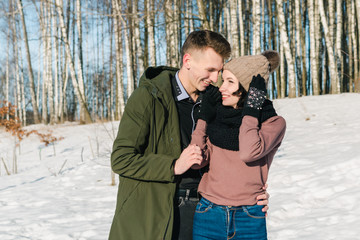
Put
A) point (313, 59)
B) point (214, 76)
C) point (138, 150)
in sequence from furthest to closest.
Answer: point (313, 59) < point (214, 76) < point (138, 150)

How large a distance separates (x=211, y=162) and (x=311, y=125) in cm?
782

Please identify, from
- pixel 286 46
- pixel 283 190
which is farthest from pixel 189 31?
pixel 283 190

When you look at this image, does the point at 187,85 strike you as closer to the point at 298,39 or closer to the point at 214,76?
the point at 214,76

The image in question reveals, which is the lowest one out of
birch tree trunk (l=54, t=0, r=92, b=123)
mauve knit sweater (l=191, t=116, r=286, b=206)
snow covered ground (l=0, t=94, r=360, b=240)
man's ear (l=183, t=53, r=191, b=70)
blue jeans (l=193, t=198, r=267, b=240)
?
snow covered ground (l=0, t=94, r=360, b=240)

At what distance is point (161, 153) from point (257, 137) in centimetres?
50

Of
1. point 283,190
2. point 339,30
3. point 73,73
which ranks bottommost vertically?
point 283,190

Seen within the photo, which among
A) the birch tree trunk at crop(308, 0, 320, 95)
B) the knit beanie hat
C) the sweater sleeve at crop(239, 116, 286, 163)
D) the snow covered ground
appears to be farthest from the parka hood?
the birch tree trunk at crop(308, 0, 320, 95)

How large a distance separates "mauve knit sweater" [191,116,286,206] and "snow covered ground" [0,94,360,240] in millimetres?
2215

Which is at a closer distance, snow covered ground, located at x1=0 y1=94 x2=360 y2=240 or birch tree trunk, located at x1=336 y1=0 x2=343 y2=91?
snow covered ground, located at x1=0 y1=94 x2=360 y2=240

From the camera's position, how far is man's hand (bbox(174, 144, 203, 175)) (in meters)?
1.51

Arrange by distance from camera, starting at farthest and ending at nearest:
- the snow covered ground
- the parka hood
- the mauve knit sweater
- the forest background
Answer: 1. the forest background
2. the snow covered ground
3. the parka hood
4. the mauve knit sweater

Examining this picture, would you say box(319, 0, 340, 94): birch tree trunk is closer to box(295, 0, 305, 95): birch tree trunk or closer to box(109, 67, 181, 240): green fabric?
box(295, 0, 305, 95): birch tree trunk

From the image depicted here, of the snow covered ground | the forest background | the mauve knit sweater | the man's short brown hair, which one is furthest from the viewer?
the forest background

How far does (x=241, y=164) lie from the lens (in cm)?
172
